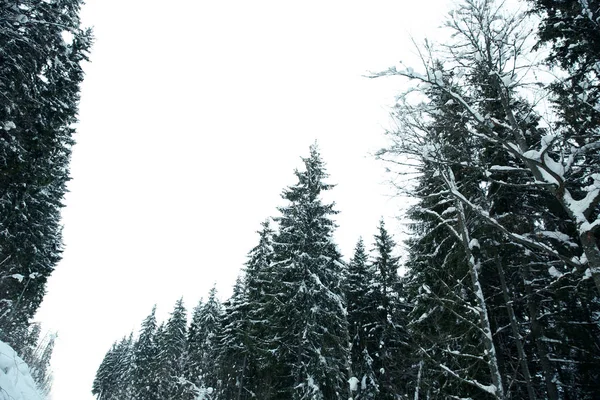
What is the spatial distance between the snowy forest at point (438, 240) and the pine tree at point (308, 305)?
111mm

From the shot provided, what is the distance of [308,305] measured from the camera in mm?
17984

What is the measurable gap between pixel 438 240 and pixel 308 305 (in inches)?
310

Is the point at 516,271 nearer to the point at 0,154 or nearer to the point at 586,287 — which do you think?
the point at 586,287

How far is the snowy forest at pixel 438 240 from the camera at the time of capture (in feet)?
22.0

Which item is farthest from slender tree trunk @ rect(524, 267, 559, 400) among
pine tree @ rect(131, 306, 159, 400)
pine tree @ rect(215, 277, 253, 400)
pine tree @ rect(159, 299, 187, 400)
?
pine tree @ rect(131, 306, 159, 400)

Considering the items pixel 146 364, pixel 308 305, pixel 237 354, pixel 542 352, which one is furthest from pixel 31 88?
pixel 146 364

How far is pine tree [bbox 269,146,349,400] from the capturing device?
17.5m

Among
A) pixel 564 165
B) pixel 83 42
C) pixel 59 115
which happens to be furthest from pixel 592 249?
pixel 83 42

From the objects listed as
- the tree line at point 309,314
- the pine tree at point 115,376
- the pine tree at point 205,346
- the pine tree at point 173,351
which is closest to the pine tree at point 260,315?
the tree line at point 309,314

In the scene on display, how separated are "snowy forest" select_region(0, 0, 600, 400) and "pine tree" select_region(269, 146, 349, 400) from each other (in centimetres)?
11

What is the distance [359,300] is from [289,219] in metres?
8.08

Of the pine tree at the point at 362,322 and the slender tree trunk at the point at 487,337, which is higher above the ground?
the pine tree at the point at 362,322

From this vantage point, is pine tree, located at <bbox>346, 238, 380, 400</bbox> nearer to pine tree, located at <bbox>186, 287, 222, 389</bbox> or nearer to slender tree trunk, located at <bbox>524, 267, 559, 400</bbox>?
slender tree trunk, located at <bbox>524, 267, 559, 400</bbox>

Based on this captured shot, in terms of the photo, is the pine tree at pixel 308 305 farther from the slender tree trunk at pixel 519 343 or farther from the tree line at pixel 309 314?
the slender tree trunk at pixel 519 343
